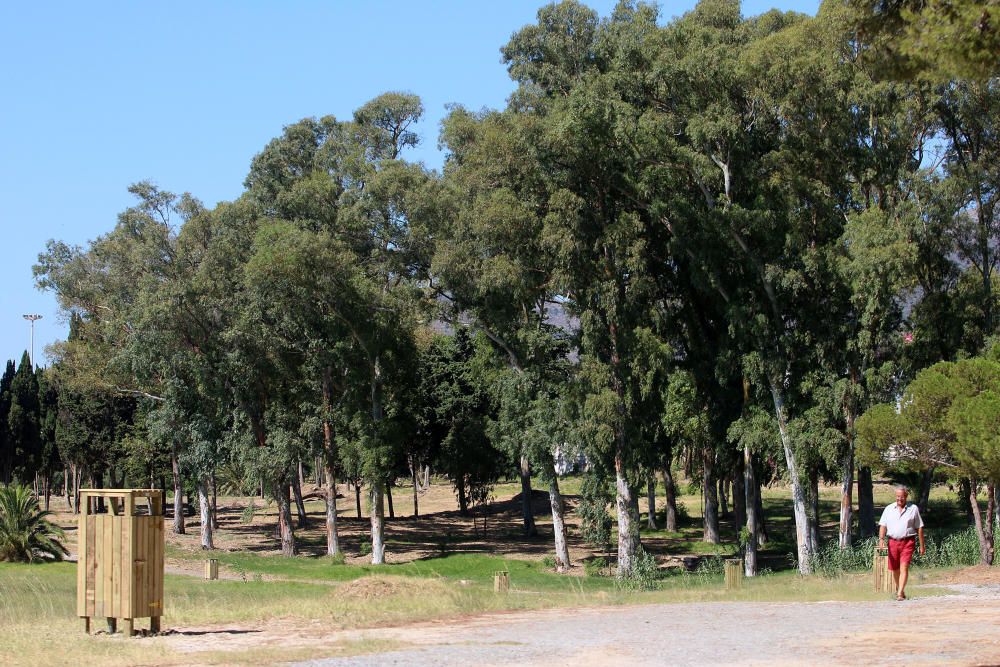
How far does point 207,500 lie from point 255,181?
1545cm

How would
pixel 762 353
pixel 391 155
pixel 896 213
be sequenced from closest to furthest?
pixel 896 213
pixel 762 353
pixel 391 155

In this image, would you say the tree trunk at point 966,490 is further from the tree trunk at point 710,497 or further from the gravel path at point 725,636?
the gravel path at point 725,636

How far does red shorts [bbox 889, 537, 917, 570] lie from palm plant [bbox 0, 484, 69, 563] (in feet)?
103

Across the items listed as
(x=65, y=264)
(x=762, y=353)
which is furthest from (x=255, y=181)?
(x=762, y=353)

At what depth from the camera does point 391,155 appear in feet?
157

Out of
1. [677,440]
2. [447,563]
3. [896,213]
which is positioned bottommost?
[447,563]

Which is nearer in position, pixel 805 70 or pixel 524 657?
pixel 524 657

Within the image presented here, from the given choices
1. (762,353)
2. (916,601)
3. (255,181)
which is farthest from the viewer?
(255,181)

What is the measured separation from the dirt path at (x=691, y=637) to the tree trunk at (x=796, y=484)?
715 inches

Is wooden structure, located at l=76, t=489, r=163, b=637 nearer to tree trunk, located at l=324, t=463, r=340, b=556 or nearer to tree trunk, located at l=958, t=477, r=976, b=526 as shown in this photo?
tree trunk, located at l=958, t=477, r=976, b=526

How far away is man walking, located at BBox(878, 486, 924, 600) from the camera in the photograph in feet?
54.0

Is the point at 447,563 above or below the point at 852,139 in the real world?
below

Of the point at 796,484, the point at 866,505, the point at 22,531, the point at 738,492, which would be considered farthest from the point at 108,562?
the point at 738,492

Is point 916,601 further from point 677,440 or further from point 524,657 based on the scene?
point 677,440
